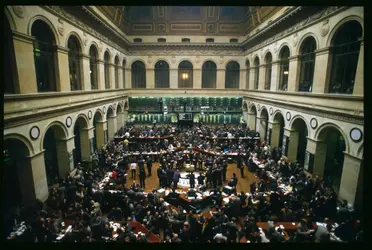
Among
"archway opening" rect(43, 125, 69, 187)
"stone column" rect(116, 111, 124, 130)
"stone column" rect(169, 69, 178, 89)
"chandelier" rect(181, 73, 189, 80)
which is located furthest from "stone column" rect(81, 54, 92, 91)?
"chandelier" rect(181, 73, 189, 80)

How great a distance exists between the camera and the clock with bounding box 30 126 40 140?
35.4ft

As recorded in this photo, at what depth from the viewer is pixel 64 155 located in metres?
14.0

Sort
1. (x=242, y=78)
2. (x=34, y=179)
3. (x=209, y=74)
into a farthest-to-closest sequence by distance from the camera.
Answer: (x=209, y=74) → (x=242, y=78) → (x=34, y=179)

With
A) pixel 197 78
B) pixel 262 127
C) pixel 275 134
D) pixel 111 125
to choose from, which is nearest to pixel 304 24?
pixel 275 134

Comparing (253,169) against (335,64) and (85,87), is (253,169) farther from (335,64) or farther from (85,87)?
(85,87)

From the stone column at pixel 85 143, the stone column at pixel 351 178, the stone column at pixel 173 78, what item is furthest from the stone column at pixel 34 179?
the stone column at pixel 173 78

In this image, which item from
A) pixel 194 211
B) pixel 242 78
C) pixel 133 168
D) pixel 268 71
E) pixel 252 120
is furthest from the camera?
pixel 242 78

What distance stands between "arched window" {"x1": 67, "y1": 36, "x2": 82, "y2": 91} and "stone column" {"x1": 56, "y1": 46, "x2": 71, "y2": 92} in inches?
63.7

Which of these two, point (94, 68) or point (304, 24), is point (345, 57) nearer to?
point (304, 24)

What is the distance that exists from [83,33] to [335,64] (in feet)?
56.2

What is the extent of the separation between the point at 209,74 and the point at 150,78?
8.17 metres

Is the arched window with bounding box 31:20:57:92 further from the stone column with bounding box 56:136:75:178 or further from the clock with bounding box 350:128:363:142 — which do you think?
the clock with bounding box 350:128:363:142

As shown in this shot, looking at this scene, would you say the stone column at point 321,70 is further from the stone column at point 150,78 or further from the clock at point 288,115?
the stone column at point 150,78

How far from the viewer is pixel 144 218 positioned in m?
9.33
